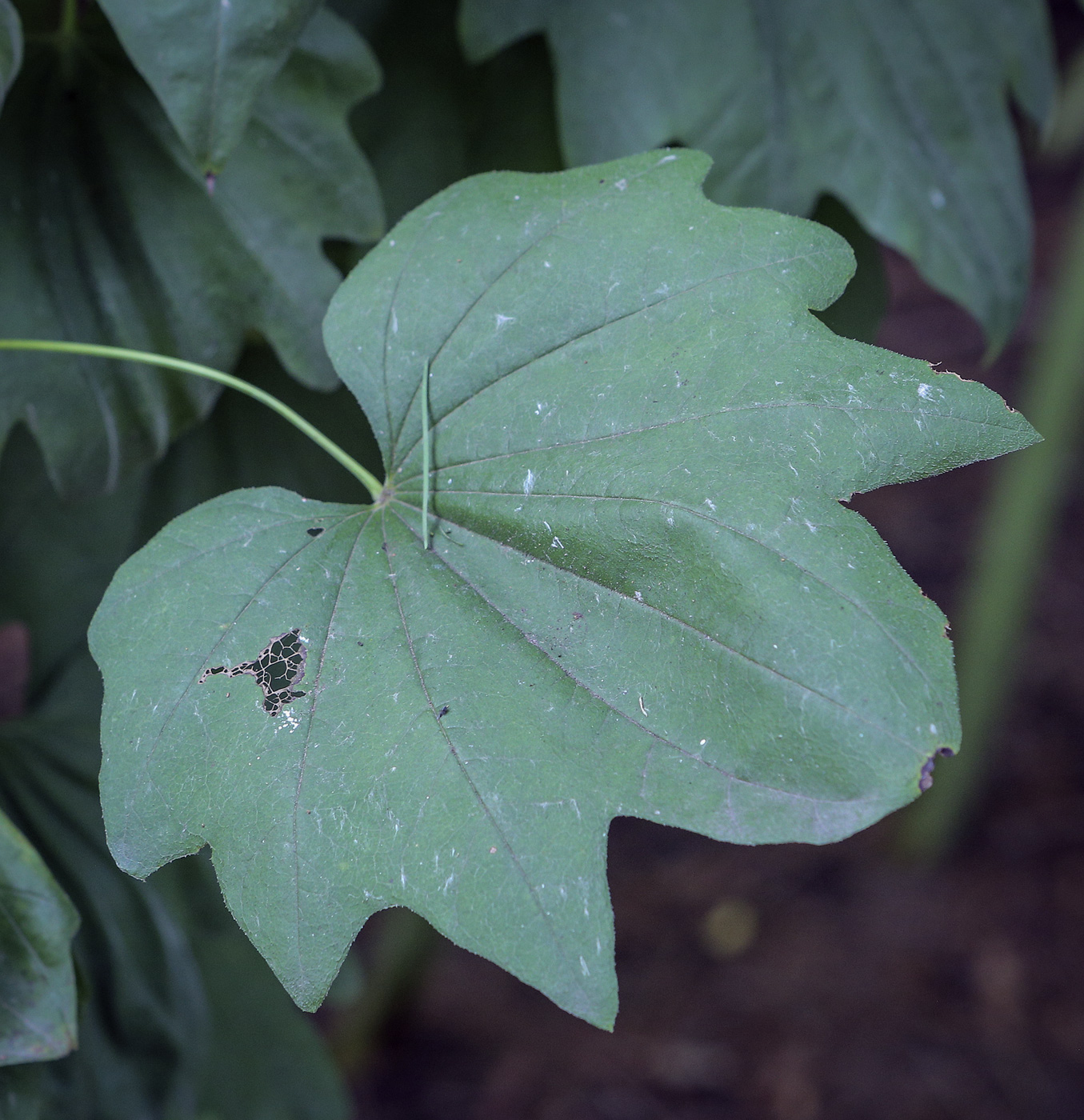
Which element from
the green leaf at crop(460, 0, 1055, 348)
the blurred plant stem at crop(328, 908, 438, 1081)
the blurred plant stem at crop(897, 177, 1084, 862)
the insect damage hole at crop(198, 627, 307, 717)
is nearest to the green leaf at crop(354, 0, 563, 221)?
the green leaf at crop(460, 0, 1055, 348)

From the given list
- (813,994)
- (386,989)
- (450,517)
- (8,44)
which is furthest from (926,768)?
(813,994)

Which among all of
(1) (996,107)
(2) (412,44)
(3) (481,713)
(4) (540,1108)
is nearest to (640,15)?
(2) (412,44)

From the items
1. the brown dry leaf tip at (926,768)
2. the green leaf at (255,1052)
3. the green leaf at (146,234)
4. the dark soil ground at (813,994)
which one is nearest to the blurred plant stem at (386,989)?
the dark soil ground at (813,994)

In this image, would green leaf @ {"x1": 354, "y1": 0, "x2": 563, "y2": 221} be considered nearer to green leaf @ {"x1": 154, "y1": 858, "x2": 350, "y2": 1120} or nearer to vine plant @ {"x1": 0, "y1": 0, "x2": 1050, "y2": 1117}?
vine plant @ {"x1": 0, "y1": 0, "x2": 1050, "y2": 1117}

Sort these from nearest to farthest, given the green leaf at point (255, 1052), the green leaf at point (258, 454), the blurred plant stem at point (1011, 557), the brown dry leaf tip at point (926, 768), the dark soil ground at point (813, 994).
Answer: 1. the brown dry leaf tip at point (926, 768)
2. the green leaf at point (258, 454)
3. the green leaf at point (255, 1052)
4. the blurred plant stem at point (1011, 557)
5. the dark soil ground at point (813, 994)

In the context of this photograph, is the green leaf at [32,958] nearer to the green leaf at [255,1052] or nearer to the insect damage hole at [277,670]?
the insect damage hole at [277,670]

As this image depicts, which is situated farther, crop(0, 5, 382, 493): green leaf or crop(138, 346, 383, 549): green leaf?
crop(138, 346, 383, 549): green leaf
